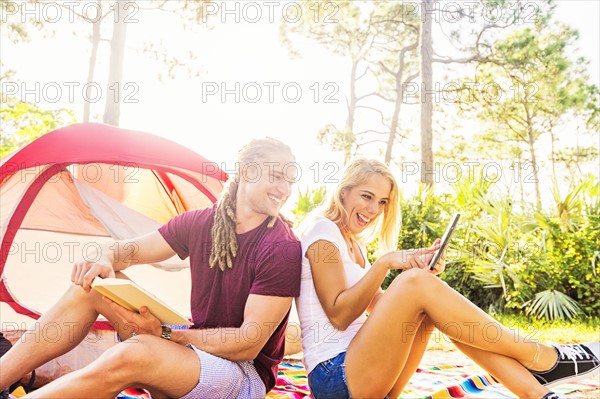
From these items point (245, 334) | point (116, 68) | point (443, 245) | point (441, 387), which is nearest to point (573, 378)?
point (443, 245)

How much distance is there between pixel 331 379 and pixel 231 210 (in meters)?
0.71

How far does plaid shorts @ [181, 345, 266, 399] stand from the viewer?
197cm

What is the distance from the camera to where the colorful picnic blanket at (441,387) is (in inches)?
121

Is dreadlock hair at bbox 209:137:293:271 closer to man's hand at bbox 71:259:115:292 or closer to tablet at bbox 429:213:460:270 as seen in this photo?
man's hand at bbox 71:259:115:292

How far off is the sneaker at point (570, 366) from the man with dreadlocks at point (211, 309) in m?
0.92

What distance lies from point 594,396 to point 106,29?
9499mm

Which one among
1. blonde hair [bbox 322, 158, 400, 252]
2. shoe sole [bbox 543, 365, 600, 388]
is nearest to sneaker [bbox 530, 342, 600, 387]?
shoe sole [bbox 543, 365, 600, 388]

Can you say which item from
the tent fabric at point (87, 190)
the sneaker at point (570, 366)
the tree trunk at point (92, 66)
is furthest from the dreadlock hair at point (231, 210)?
the tree trunk at point (92, 66)

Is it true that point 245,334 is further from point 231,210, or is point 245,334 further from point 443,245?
point 443,245

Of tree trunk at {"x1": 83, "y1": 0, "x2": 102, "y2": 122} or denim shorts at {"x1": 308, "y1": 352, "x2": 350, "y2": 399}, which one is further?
tree trunk at {"x1": 83, "y1": 0, "x2": 102, "y2": 122}

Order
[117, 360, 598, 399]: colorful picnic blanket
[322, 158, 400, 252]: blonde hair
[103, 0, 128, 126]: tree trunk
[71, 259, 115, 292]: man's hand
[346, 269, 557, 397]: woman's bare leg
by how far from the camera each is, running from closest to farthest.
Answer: [346, 269, 557, 397]: woman's bare leg, [71, 259, 115, 292]: man's hand, [322, 158, 400, 252]: blonde hair, [117, 360, 598, 399]: colorful picnic blanket, [103, 0, 128, 126]: tree trunk

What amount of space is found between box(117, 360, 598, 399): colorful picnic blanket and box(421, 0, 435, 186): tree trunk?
600cm

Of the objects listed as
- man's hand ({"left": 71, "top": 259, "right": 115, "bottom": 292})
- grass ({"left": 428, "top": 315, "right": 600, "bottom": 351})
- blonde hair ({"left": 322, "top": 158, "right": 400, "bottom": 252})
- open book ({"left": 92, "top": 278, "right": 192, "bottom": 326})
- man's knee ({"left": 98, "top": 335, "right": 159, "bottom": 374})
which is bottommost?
grass ({"left": 428, "top": 315, "right": 600, "bottom": 351})

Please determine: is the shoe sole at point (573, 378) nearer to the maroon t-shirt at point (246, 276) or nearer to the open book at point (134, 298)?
the maroon t-shirt at point (246, 276)
